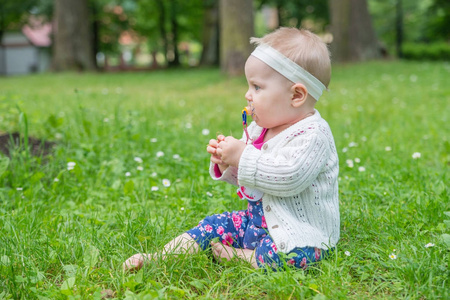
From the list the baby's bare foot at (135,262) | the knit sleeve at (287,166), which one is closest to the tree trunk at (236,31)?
the knit sleeve at (287,166)

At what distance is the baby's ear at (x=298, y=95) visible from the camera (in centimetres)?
218

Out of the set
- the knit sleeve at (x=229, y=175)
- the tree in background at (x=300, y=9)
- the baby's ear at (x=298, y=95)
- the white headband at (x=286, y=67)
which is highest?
the tree in background at (x=300, y=9)

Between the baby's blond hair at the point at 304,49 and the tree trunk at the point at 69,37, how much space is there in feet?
59.5

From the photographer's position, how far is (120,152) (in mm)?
4047

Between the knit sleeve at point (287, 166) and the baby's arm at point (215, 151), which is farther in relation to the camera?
the baby's arm at point (215, 151)

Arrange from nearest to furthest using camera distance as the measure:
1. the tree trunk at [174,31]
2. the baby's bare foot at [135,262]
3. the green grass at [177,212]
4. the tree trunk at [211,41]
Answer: the green grass at [177,212] < the baby's bare foot at [135,262] < the tree trunk at [211,41] < the tree trunk at [174,31]

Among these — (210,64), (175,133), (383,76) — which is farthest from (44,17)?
(175,133)

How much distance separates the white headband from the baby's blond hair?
2 cm

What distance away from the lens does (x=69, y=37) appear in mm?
19078

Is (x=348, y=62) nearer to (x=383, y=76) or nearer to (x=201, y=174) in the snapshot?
(x=383, y=76)

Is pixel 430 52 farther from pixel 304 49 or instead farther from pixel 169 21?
pixel 304 49

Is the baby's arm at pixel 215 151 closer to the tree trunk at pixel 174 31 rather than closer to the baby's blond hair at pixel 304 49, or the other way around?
the baby's blond hair at pixel 304 49

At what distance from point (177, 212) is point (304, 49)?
131 cm

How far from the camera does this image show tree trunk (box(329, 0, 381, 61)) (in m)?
14.7
